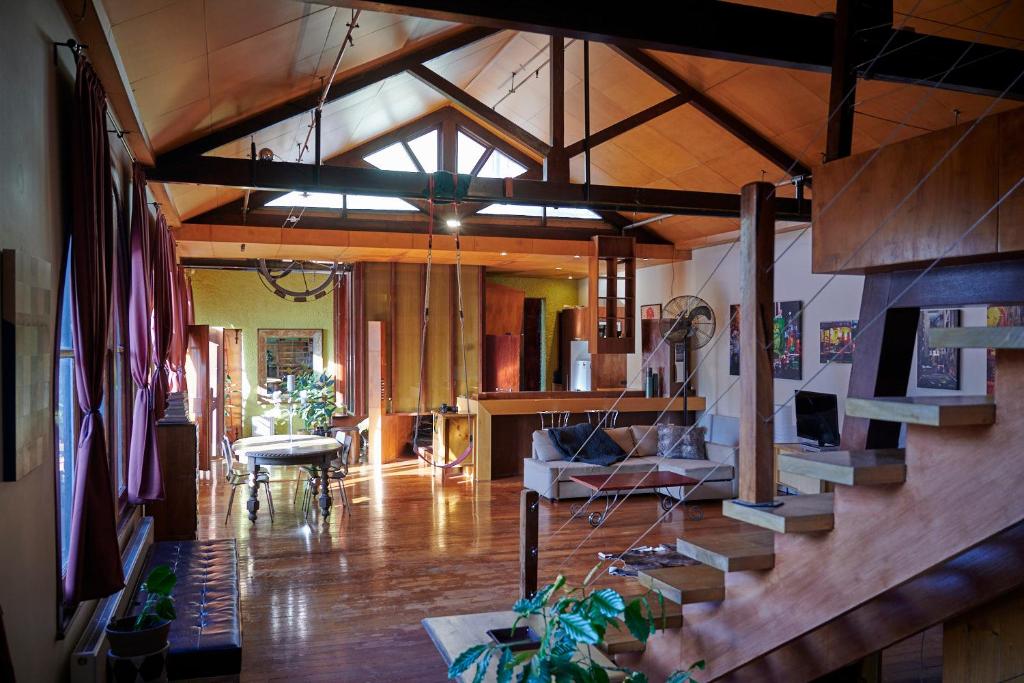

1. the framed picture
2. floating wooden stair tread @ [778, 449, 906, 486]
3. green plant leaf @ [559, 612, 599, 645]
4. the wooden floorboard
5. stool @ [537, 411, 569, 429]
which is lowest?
the wooden floorboard

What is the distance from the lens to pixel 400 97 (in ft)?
27.3

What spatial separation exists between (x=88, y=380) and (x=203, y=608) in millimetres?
1566

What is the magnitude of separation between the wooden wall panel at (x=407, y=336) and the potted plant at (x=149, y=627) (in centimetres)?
782

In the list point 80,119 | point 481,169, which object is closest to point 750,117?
point 481,169

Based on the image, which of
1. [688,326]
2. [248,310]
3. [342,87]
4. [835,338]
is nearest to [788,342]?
[835,338]

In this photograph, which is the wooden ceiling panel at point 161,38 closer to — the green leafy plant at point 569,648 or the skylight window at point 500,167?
the green leafy plant at point 569,648

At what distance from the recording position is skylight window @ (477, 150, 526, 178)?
32.5ft

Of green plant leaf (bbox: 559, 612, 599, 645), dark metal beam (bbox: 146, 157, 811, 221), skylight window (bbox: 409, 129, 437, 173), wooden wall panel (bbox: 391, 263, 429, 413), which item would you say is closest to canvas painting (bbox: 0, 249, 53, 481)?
green plant leaf (bbox: 559, 612, 599, 645)

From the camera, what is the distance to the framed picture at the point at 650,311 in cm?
1168

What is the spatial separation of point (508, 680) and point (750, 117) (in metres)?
6.78

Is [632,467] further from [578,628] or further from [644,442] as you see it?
[578,628]

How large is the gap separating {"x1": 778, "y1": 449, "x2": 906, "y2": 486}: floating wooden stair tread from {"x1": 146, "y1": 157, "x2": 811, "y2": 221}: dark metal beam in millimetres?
4519

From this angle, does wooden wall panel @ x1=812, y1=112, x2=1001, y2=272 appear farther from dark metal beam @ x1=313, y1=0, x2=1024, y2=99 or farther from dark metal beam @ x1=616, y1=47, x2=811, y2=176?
dark metal beam @ x1=616, y1=47, x2=811, y2=176

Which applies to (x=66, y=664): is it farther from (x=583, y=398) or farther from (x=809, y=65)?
(x=583, y=398)
